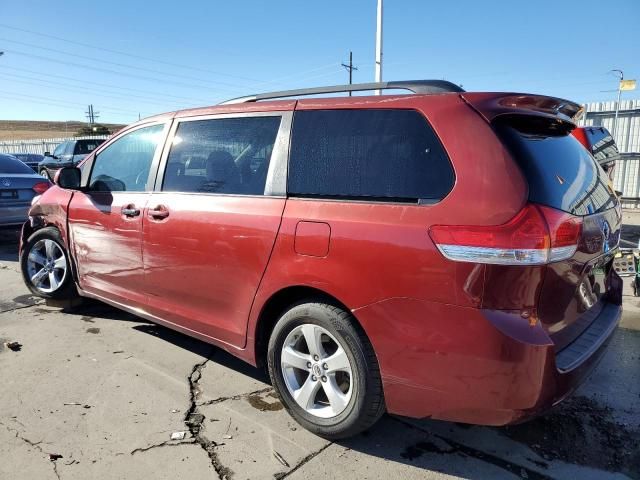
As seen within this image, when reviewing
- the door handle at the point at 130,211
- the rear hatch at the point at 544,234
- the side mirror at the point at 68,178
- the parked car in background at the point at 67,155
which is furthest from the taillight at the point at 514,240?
the parked car in background at the point at 67,155

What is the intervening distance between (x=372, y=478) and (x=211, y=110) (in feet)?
8.36

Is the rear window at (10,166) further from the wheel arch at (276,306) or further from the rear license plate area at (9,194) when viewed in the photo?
the wheel arch at (276,306)

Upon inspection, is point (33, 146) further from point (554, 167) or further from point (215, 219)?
point (554, 167)

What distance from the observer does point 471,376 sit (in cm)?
213

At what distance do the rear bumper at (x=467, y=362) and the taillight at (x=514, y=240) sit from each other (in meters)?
0.23

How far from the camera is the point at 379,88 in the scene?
268 centimetres

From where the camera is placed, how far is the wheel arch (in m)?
2.57

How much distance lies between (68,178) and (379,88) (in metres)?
3.04

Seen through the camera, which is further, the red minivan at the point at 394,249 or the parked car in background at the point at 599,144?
the parked car in background at the point at 599,144

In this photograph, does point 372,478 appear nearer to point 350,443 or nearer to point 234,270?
point 350,443

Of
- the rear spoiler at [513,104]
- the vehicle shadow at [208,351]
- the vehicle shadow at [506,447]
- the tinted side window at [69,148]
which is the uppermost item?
the tinted side window at [69,148]

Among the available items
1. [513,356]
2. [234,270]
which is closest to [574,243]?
[513,356]

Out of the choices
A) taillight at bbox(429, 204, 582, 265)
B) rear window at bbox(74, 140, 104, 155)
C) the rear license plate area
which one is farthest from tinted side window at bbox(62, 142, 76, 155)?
taillight at bbox(429, 204, 582, 265)

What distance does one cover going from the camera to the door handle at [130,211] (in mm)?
3645
